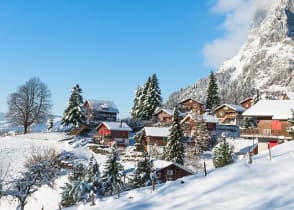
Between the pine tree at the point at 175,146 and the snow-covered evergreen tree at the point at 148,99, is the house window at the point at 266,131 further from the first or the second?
the snow-covered evergreen tree at the point at 148,99

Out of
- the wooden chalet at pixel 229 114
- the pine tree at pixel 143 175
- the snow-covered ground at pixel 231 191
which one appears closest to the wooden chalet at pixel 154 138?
the wooden chalet at pixel 229 114

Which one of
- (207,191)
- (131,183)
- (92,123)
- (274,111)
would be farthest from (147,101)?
(207,191)

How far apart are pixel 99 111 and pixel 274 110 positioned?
47157 millimetres

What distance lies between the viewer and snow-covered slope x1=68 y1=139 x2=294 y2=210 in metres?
16.4

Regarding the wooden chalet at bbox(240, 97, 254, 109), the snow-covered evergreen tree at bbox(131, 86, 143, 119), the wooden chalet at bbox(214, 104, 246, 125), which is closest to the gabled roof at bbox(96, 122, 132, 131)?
the snow-covered evergreen tree at bbox(131, 86, 143, 119)

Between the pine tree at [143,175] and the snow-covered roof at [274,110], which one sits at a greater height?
the snow-covered roof at [274,110]

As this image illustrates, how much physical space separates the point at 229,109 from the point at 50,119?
146 feet

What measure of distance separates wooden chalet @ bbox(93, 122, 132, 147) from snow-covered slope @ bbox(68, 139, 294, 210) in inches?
1803

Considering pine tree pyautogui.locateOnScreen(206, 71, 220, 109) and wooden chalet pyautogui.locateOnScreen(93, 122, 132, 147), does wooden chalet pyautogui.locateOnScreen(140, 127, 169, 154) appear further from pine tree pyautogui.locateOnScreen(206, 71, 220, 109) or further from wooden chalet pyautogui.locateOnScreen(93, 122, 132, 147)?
pine tree pyautogui.locateOnScreen(206, 71, 220, 109)

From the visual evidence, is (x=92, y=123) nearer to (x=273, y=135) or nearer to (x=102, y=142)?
(x=102, y=142)

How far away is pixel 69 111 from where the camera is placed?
73562 mm

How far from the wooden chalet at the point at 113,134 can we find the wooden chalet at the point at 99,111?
1337 cm

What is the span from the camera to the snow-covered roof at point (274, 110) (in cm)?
4772

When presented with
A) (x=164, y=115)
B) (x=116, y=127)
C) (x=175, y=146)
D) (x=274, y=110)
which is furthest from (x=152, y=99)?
(x=274, y=110)
